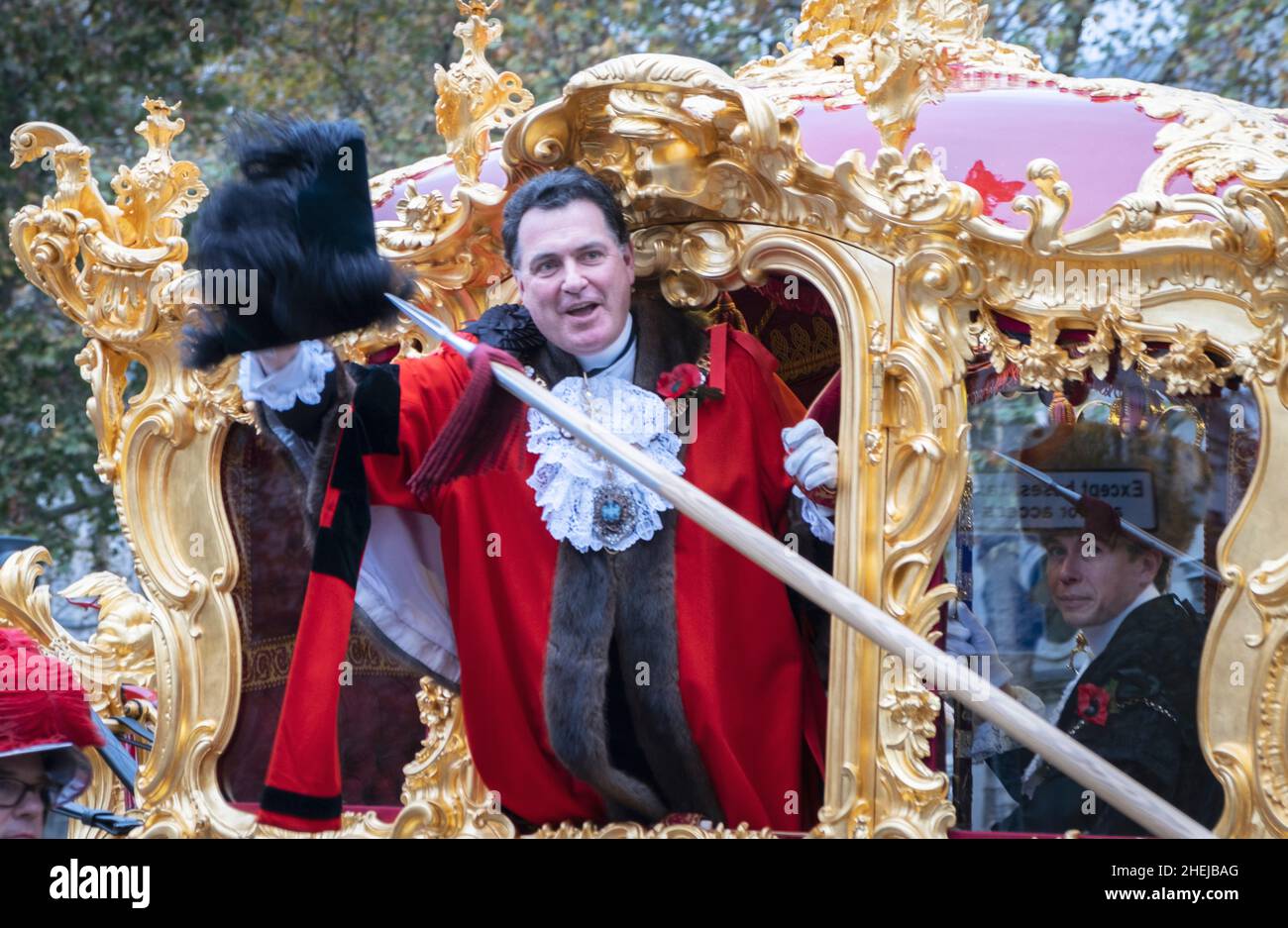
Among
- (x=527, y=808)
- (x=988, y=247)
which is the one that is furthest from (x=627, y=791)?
(x=988, y=247)

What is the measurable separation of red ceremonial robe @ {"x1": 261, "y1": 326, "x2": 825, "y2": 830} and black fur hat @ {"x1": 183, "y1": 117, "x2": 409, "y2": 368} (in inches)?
9.6

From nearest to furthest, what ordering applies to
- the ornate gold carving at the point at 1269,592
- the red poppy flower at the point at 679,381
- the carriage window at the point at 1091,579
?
the ornate gold carving at the point at 1269,592, the carriage window at the point at 1091,579, the red poppy flower at the point at 679,381

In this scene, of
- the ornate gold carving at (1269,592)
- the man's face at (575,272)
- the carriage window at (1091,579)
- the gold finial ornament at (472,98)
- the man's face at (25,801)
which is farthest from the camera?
the man's face at (25,801)

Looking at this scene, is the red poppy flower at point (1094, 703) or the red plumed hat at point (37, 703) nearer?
the red poppy flower at point (1094, 703)

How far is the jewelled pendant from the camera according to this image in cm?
402

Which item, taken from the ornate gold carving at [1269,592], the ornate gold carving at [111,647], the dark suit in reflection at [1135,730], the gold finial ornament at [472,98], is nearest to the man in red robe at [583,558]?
the gold finial ornament at [472,98]

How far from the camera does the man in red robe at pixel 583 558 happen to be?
13.1 ft

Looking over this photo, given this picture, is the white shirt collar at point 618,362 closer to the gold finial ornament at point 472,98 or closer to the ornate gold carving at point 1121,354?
the gold finial ornament at point 472,98

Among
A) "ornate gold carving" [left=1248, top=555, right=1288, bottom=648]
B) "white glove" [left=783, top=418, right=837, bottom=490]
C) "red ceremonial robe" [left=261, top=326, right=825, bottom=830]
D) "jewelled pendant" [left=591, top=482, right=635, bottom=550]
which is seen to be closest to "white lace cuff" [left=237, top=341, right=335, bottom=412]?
"red ceremonial robe" [left=261, top=326, right=825, bottom=830]

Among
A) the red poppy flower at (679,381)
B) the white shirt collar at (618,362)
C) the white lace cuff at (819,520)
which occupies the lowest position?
the white lace cuff at (819,520)

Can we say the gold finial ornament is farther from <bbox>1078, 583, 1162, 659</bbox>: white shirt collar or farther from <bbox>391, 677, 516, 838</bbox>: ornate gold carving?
<bbox>1078, 583, 1162, 659</bbox>: white shirt collar

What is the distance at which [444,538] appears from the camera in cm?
413

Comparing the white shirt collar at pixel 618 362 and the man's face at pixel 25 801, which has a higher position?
the white shirt collar at pixel 618 362

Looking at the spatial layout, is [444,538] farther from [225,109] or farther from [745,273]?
[225,109]
